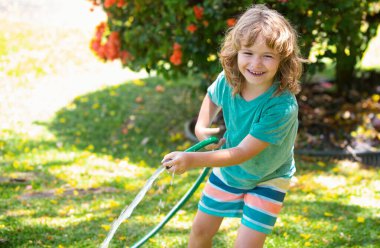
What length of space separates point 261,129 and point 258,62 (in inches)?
11.4

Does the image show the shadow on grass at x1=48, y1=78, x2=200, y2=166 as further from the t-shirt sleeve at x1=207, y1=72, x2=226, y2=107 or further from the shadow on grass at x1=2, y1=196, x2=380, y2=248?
the t-shirt sleeve at x1=207, y1=72, x2=226, y2=107

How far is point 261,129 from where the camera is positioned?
2693mm

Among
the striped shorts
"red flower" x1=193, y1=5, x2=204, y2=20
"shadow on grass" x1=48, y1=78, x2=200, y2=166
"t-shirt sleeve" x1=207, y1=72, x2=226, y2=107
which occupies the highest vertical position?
"red flower" x1=193, y1=5, x2=204, y2=20

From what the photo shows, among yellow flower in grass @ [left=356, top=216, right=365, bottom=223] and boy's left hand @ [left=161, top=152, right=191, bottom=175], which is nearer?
boy's left hand @ [left=161, top=152, right=191, bottom=175]

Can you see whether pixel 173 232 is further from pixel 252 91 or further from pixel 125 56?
pixel 125 56

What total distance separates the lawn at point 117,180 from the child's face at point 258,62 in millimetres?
598

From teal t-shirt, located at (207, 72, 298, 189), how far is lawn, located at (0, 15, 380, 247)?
19.3 inches

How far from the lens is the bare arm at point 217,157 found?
2.46m

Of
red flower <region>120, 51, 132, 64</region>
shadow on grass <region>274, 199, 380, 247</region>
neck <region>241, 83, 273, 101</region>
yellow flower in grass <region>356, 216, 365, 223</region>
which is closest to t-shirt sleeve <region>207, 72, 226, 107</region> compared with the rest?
neck <region>241, 83, 273, 101</region>

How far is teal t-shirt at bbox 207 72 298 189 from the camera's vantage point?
8.92ft

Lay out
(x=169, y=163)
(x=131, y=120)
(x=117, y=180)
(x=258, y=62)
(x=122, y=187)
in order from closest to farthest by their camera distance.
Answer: (x=169, y=163)
(x=258, y=62)
(x=122, y=187)
(x=117, y=180)
(x=131, y=120)

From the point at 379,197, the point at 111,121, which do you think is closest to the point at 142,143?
the point at 111,121

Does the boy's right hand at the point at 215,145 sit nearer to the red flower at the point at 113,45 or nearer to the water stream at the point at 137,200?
the water stream at the point at 137,200

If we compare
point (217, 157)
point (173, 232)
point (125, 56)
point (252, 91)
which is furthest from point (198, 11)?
point (217, 157)
